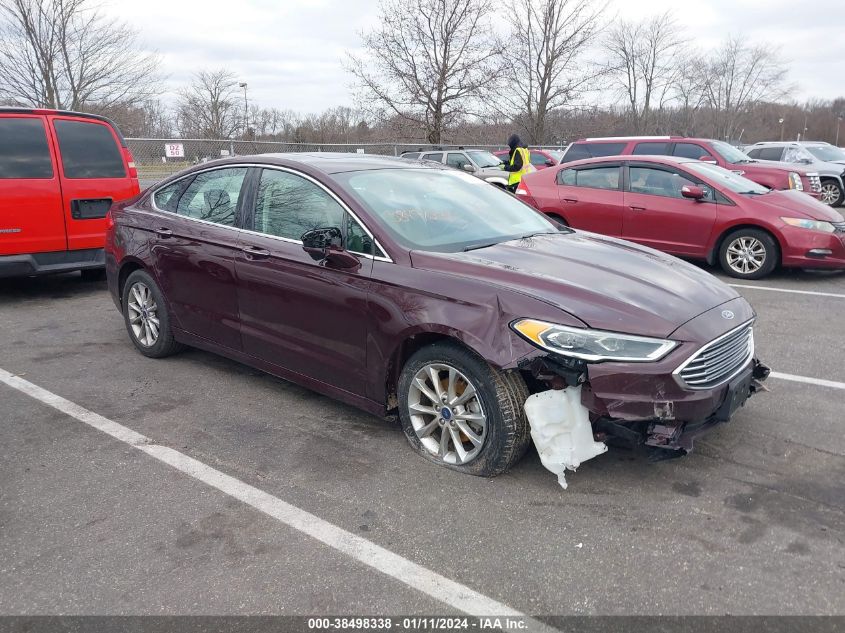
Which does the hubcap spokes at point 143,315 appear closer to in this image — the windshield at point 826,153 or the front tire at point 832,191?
the front tire at point 832,191

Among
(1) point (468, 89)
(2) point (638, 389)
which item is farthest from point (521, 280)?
(1) point (468, 89)

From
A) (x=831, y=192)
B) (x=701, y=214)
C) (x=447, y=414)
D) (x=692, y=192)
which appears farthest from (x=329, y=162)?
(x=831, y=192)

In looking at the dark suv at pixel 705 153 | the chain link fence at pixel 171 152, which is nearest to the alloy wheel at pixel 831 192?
the dark suv at pixel 705 153

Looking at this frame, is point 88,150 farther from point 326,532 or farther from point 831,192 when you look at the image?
point 831,192

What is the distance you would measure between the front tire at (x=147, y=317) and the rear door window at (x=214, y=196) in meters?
0.69

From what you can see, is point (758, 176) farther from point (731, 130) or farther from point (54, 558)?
point (731, 130)

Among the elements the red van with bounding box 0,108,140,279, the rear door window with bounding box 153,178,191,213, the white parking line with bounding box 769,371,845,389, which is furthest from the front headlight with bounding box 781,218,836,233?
the red van with bounding box 0,108,140,279

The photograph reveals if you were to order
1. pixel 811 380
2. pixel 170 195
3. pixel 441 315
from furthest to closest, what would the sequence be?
1. pixel 170 195
2. pixel 811 380
3. pixel 441 315

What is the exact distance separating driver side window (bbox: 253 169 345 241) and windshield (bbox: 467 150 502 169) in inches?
531

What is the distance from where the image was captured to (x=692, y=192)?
8.20m

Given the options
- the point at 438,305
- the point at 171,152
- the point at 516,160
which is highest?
the point at 171,152

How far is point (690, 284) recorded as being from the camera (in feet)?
11.8

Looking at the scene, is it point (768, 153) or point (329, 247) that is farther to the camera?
point (768, 153)

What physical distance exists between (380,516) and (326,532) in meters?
0.27
